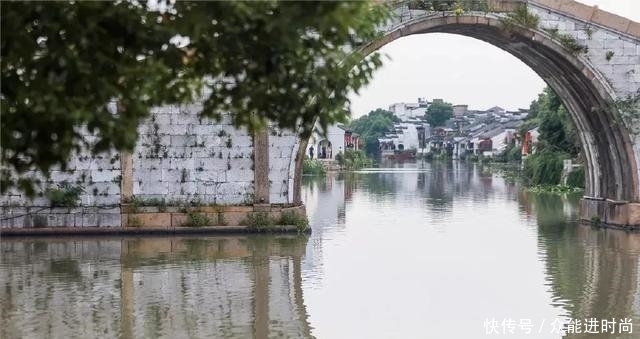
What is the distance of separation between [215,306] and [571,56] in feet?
32.5

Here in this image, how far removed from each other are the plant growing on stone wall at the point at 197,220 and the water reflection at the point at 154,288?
643 mm

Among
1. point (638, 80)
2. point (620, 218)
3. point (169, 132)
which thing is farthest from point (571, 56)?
point (169, 132)

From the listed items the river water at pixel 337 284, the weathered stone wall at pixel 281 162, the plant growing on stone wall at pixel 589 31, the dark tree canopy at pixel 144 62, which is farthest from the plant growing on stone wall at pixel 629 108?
the dark tree canopy at pixel 144 62

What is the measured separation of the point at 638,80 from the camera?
676 inches

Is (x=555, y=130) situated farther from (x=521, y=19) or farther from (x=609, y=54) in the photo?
(x=521, y=19)

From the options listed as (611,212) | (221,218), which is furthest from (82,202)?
(611,212)

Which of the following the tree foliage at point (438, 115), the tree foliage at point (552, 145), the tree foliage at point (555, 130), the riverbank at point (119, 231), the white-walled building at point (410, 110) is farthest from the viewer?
the white-walled building at point (410, 110)

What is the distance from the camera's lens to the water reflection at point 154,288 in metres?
8.46

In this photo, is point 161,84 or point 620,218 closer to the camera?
point 161,84

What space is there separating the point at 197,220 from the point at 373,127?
4314 inches

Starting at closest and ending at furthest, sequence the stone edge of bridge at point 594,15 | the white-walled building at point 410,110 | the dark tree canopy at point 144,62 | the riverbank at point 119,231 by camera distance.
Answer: the dark tree canopy at point 144,62, the riverbank at point 119,231, the stone edge of bridge at point 594,15, the white-walled building at point 410,110

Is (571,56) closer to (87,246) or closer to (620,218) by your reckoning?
(620,218)

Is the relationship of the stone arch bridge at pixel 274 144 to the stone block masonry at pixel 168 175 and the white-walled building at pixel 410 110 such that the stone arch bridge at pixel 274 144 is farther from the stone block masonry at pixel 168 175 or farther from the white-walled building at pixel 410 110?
the white-walled building at pixel 410 110

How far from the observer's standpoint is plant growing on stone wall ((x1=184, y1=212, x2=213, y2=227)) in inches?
646
